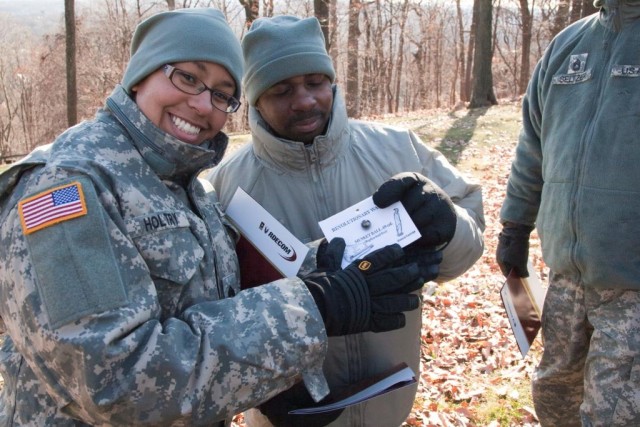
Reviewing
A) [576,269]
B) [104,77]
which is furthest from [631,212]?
[104,77]

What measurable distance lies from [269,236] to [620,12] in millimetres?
1850

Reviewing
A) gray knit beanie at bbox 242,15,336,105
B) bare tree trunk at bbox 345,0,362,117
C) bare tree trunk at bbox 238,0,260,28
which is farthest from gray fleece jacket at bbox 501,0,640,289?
bare tree trunk at bbox 345,0,362,117

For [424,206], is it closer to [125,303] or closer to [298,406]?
[298,406]

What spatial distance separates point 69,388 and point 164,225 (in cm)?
52

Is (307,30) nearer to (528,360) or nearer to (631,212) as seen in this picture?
(631,212)

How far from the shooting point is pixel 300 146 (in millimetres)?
2346

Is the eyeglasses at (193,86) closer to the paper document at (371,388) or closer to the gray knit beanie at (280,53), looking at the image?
the gray knit beanie at (280,53)

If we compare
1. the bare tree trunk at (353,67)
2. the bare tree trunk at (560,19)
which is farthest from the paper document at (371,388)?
the bare tree trunk at (560,19)

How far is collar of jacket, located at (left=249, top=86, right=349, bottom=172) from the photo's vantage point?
2354 mm

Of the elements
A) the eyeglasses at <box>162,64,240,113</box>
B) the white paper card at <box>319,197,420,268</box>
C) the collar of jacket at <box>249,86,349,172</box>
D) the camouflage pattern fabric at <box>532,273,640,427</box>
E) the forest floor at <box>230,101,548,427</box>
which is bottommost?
the forest floor at <box>230,101,548,427</box>

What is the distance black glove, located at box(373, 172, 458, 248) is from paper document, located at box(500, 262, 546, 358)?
1125 millimetres

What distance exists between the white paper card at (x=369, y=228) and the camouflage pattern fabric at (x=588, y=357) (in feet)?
3.76

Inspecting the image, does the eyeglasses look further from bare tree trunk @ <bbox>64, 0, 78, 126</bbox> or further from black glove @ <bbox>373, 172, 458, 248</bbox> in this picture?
bare tree trunk @ <bbox>64, 0, 78, 126</bbox>

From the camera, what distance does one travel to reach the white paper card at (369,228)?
6.33 feet
